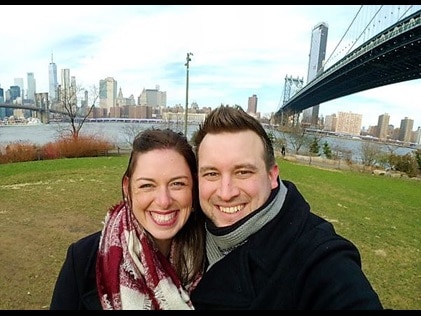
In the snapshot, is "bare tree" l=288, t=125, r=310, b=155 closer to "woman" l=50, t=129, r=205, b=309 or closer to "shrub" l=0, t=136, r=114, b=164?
"shrub" l=0, t=136, r=114, b=164

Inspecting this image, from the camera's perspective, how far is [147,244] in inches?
62.6

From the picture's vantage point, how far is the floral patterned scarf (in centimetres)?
147

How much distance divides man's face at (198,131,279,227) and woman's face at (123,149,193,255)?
0.46ft

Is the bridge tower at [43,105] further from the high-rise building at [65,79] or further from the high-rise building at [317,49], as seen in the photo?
the high-rise building at [317,49]

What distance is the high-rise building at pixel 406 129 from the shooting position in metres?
30.3

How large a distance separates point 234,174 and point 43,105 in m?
32.9

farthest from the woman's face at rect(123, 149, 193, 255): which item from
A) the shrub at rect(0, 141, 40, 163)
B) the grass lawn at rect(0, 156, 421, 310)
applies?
the shrub at rect(0, 141, 40, 163)

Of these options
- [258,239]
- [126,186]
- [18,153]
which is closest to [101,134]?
[18,153]

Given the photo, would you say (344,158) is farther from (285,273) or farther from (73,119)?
(285,273)

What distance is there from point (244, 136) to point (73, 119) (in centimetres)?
2462

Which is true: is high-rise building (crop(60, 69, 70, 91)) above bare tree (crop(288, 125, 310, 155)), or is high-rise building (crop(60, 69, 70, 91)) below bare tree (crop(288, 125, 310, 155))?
above

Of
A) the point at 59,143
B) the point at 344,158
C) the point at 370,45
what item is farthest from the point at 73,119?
the point at 370,45

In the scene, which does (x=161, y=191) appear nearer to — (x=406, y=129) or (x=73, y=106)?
(x=73, y=106)
